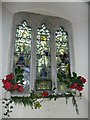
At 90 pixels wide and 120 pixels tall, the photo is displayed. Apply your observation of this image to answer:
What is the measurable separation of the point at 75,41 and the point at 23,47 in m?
0.95

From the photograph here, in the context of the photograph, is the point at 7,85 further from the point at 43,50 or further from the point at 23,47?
the point at 43,50

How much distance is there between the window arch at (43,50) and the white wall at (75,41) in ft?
0.75

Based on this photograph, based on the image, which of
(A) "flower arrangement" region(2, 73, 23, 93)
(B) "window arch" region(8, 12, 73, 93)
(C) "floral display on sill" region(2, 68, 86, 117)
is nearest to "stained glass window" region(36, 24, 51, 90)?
(B) "window arch" region(8, 12, 73, 93)

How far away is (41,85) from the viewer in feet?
12.6

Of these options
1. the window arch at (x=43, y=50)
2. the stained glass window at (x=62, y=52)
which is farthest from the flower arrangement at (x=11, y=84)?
the stained glass window at (x=62, y=52)

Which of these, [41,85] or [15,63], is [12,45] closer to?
[15,63]

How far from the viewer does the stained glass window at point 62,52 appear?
3964 millimetres

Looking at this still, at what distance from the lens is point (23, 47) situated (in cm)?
393

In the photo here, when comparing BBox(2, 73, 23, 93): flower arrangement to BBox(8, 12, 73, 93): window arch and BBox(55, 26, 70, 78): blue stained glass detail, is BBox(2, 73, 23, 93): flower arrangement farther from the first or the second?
BBox(55, 26, 70, 78): blue stained glass detail

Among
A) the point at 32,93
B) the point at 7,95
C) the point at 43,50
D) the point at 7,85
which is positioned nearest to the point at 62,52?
the point at 43,50

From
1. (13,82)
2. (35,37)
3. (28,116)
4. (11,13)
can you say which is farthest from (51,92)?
(11,13)

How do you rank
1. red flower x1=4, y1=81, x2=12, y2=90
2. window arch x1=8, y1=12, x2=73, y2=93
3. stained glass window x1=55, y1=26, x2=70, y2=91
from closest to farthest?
red flower x1=4, y1=81, x2=12, y2=90
window arch x1=8, y1=12, x2=73, y2=93
stained glass window x1=55, y1=26, x2=70, y2=91

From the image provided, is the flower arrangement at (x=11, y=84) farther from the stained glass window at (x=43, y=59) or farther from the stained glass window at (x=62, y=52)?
the stained glass window at (x=62, y=52)

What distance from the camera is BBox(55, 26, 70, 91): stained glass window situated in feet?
13.0
